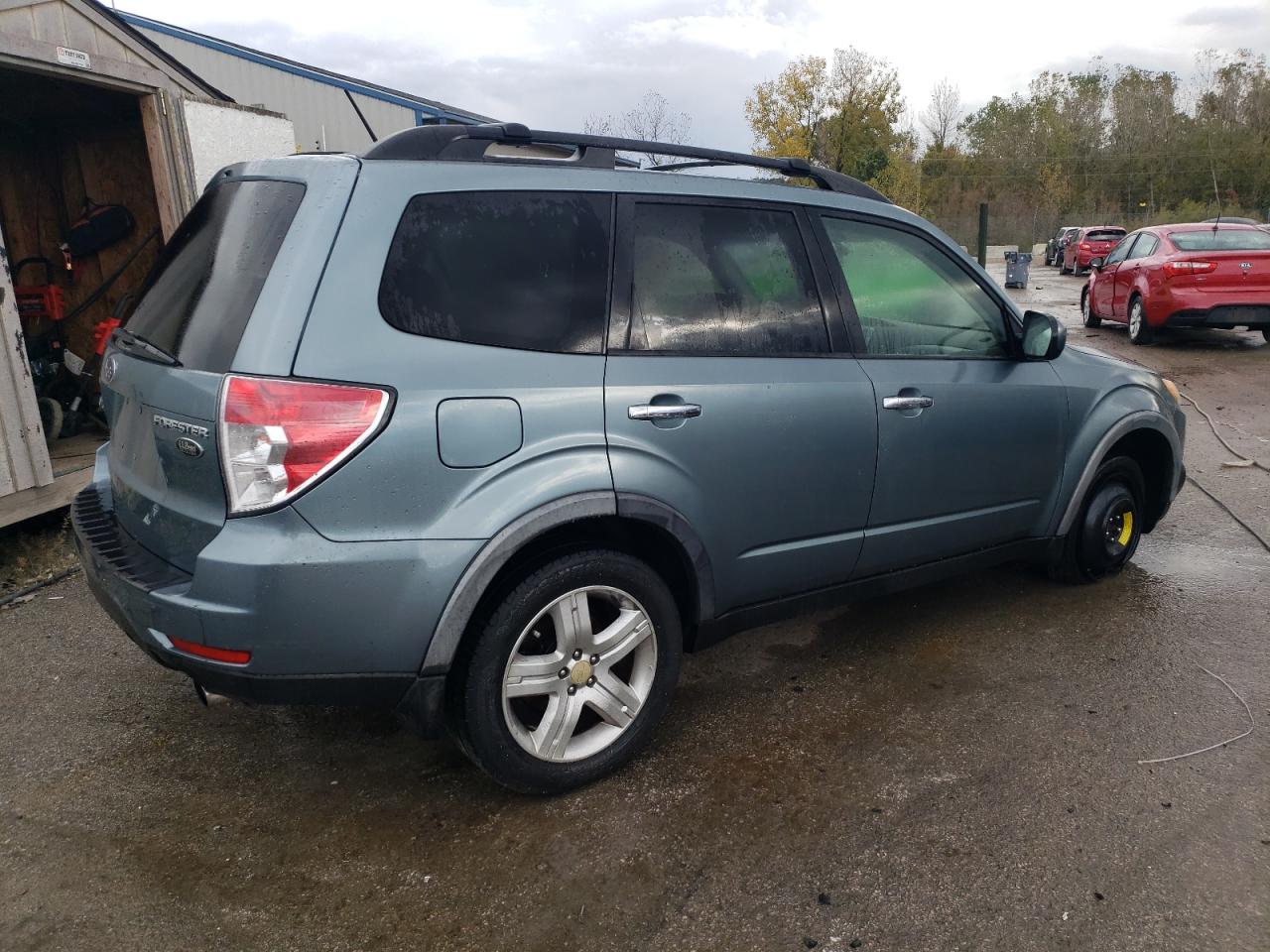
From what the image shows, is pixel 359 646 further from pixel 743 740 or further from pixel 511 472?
pixel 743 740

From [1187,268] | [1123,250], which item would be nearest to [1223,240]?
[1187,268]

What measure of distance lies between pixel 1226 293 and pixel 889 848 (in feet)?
37.3

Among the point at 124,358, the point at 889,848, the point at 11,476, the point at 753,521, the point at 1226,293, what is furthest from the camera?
the point at 1226,293

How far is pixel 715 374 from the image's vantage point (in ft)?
9.64

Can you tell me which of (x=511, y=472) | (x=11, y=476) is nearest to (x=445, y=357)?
(x=511, y=472)

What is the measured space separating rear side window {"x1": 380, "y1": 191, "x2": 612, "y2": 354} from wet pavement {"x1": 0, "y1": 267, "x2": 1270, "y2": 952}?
1422 millimetres

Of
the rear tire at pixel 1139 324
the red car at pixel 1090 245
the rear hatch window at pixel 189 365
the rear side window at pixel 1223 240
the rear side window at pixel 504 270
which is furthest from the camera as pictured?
the red car at pixel 1090 245

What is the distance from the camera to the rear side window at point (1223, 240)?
11.5 m

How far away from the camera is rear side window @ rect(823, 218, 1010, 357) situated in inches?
136

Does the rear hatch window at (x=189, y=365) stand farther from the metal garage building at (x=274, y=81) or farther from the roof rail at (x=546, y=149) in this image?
the metal garage building at (x=274, y=81)

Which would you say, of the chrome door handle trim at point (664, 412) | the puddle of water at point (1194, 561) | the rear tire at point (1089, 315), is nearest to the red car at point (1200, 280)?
the rear tire at point (1089, 315)

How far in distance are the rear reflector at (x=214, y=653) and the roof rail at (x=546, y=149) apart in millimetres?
1358

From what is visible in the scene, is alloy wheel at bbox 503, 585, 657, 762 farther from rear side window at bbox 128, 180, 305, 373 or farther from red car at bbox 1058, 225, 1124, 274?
red car at bbox 1058, 225, 1124, 274

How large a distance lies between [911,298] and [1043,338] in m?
0.60
